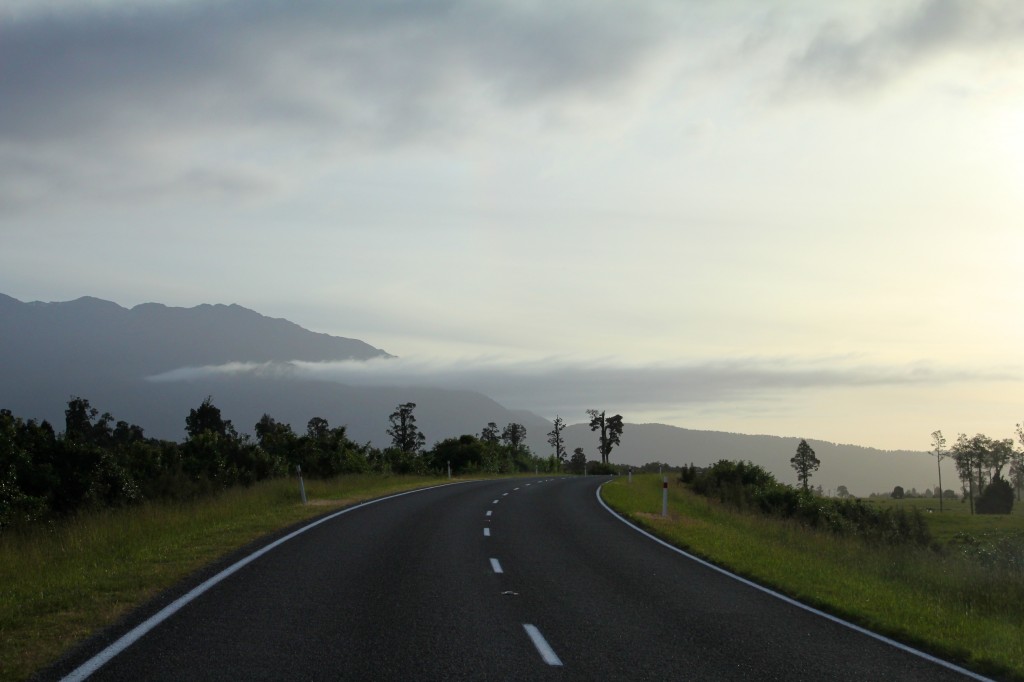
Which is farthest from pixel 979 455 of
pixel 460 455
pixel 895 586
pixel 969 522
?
pixel 895 586

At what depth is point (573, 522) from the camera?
81.9 feet

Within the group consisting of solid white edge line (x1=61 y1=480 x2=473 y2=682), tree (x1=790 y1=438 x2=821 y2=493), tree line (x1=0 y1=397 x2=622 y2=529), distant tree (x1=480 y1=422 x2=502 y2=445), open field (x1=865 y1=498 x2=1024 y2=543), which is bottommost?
open field (x1=865 y1=498 x2=1024 y2=543)

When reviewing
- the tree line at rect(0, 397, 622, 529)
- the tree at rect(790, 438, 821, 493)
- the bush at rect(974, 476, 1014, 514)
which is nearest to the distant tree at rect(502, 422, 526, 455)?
the tree at rect(790, 438, 821, 493)

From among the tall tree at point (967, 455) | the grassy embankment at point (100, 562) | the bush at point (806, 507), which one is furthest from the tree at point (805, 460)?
the grassy embankment at point (100, 562)

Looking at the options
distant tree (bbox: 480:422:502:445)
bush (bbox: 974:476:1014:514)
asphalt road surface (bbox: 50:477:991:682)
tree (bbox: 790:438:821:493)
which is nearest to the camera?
asphalt road surface (bbox: 50:477:991:682)

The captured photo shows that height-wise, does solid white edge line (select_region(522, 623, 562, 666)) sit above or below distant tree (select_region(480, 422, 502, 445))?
below

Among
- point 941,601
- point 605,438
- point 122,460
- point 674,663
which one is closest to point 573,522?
point 941,601

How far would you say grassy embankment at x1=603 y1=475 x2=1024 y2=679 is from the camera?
33.5ft

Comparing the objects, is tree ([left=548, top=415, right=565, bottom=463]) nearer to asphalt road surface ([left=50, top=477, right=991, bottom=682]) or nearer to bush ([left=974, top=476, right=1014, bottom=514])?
bush ([left=974, top=476, right=1014, bottom=514])

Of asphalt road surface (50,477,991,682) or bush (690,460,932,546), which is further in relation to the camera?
bush (690,460,932,546)

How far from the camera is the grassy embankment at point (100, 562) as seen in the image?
9.03m

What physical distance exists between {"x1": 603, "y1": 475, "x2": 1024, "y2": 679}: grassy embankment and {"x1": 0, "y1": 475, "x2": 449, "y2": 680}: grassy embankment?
8764 mm

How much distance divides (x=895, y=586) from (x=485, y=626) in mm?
8055

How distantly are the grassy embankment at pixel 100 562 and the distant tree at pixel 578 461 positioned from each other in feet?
281
